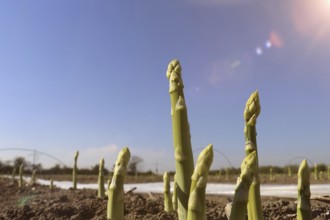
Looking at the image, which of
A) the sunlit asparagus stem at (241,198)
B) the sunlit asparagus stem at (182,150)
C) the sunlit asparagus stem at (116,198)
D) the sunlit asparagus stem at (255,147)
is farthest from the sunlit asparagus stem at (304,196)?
the sunlit asparagus stem at (116,198)

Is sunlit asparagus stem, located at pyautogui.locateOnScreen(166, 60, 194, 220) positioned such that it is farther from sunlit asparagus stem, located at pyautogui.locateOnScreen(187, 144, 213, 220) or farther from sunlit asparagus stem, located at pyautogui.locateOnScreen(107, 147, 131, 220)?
sunlit asparagus stem, located at pyautogui.locateOnScreen(107, 147, 131, 220)

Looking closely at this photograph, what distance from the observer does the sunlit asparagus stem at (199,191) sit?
164 centimetres

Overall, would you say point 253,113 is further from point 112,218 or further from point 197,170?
point 112,218

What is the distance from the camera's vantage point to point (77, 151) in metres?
7.70

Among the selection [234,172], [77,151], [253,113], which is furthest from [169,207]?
[234,172]

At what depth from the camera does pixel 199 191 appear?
→ 5.48ft

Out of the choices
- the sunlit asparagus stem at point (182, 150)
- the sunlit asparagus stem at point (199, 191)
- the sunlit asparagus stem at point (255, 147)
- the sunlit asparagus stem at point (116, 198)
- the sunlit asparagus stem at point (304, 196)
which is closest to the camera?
the sunlit asparagus stem at point (199, 191)

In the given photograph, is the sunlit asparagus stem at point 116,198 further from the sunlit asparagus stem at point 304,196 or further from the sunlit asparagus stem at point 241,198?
the sunlit asparagus stem at point 304,196

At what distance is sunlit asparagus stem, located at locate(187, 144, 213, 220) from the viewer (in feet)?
5.39

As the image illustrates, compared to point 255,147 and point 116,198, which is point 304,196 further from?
point 116,198

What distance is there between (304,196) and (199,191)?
0.69m

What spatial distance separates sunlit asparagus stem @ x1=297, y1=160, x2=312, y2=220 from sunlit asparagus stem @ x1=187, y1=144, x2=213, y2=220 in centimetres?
62

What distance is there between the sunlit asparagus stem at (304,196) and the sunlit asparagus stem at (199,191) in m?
0.62

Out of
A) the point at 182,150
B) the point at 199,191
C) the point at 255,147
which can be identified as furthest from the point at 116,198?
the point at 255,147
